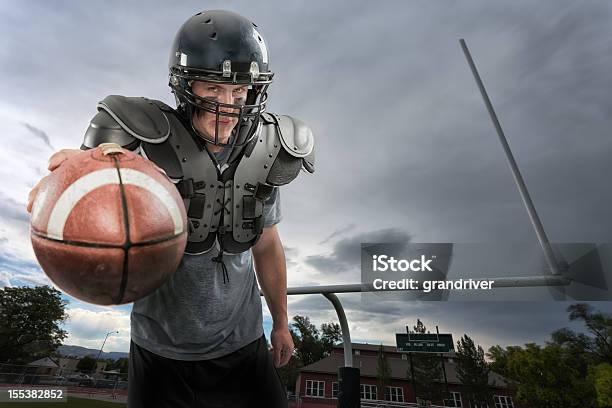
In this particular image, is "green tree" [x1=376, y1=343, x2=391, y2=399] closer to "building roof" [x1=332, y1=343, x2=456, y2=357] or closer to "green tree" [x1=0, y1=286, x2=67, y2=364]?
"building roof" [x1=332, y1=343, x2=456, y2=357]

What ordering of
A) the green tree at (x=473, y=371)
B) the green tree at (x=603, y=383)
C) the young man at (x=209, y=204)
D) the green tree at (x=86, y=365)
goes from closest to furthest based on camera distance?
the young man at (x=209, y=204) → the green tree at (x=603, y=383) → the green tree at (x=473, y=371) → the green tree at (x=86, y=365)

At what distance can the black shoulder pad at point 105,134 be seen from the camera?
5.97 feet

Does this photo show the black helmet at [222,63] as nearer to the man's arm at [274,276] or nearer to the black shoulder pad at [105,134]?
the black shoulder pad at [105,134]

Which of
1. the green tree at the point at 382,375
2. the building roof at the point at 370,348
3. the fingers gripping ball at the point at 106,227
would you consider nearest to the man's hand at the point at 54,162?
the fingers gripping ball at the point at 106,227

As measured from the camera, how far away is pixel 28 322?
130ft

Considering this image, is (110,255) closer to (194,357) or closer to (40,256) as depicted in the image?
→ (40,256)

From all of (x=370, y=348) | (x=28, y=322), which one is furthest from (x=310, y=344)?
(x=28, y=322)

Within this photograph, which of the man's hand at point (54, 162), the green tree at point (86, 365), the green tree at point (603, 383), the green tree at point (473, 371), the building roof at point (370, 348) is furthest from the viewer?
the green tree at point (86, 365)

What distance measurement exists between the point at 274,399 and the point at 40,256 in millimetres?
1587

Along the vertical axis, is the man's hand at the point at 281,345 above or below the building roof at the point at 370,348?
below

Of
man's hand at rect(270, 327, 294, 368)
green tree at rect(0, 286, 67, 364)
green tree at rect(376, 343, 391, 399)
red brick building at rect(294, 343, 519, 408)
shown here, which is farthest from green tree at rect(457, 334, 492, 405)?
green tree at rect(0, 286, 67, 364)

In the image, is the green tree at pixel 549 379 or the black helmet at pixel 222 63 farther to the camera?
the green tree at pixel 549 379

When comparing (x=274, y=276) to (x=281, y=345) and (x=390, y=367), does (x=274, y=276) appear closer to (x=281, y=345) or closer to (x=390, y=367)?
(x=281, y=345)

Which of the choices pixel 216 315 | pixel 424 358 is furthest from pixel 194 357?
pixel 424 358
